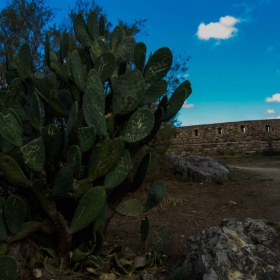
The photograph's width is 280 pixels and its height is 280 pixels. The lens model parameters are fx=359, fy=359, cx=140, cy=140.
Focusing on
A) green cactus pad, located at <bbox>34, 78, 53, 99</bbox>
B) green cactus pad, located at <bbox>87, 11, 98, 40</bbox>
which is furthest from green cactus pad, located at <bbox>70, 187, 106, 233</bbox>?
green cactus pad, located at <bbox>87, 11, 98, 40</bbox>

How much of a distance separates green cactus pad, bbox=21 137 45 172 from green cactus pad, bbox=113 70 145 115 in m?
0.80

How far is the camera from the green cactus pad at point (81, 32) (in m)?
3.81

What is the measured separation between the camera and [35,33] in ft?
34.3

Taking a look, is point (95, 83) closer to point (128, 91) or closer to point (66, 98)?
point (128, 91)

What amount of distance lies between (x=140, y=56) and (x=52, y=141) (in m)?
1.33

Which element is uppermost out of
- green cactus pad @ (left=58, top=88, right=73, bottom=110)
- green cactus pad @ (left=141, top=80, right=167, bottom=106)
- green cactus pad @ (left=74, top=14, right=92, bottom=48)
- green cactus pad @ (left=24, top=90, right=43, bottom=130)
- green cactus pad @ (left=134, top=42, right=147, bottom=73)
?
green cactus pad @ (left=74, top=14, right=92, bottom=48)

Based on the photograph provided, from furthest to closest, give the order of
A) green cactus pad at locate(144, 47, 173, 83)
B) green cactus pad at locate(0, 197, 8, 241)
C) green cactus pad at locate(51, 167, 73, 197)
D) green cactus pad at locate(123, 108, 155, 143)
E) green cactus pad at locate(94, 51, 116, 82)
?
green cactus pad at locate(144, 47, 173, 83) < green cactus pad at locate(94, 51, 116, 82) < green cactus pad at locate(123, 108, 155, 143) < green cactus pad at locate(0, 197, 8, 241) < green cactus pad at locate(51, 167, 73, 197)

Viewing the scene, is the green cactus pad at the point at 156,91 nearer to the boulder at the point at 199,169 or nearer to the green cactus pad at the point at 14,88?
the green cactus pad at the point at 14,88

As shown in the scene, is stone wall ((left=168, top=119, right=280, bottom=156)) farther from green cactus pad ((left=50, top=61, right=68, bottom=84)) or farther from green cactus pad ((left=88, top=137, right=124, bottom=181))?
green cactus pad ((left=88, top=137, right=124, bottom=181))

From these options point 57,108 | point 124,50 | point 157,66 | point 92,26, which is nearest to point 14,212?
point 57,108

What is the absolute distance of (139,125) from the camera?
312 cm

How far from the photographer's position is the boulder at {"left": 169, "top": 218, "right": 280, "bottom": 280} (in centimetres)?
259

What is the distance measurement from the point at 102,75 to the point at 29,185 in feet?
3.92

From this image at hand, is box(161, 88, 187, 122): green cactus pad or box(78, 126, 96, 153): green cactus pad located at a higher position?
box(161, 88, 187, 122): green cactus pad
